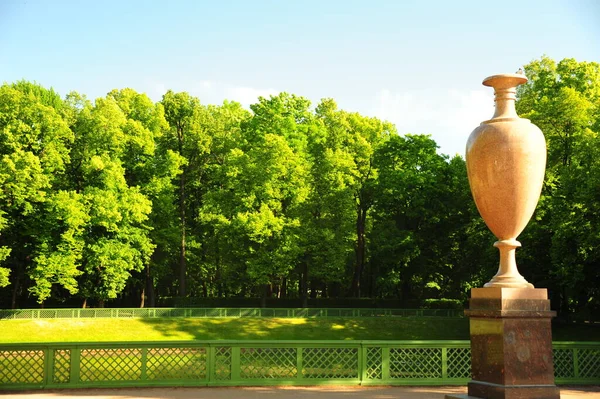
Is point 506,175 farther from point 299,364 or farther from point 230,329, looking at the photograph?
point 230,329

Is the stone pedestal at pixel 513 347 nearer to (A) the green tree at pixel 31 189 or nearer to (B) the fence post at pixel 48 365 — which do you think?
(B) the fence post at pixel 48 365

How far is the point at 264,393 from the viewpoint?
12672mm

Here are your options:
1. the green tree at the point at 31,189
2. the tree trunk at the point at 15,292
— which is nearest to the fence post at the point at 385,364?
the green tree at the point at 31,189

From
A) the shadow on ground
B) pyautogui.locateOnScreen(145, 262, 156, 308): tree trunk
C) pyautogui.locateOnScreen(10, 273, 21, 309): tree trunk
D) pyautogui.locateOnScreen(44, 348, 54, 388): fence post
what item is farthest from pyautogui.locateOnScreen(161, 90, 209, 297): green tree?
pyautogui.locateOnScreen(44, 348, 54, 388): fence post

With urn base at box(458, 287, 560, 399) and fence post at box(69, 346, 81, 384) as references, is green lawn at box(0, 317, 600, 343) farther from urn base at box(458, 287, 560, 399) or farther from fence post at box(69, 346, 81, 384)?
urn base at box(458, 287, 560, 399)

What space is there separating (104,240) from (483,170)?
33340 millimetres

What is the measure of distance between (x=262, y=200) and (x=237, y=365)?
29651 mm

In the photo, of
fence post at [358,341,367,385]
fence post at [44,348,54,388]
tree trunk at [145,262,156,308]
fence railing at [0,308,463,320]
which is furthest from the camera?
tree trunk at [145,262,156,308]

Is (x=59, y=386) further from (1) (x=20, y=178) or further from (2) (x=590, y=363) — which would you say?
(1) (x=20, y=178)

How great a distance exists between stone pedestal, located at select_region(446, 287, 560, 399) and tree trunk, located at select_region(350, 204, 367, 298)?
37595 millimetres

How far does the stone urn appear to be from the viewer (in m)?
9.20

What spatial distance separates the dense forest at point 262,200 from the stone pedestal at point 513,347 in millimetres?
23584

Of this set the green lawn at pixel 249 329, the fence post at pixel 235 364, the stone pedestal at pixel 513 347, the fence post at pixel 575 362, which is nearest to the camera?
the stone pedestal at pixel 513 347

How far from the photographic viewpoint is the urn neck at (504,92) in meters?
9.67
